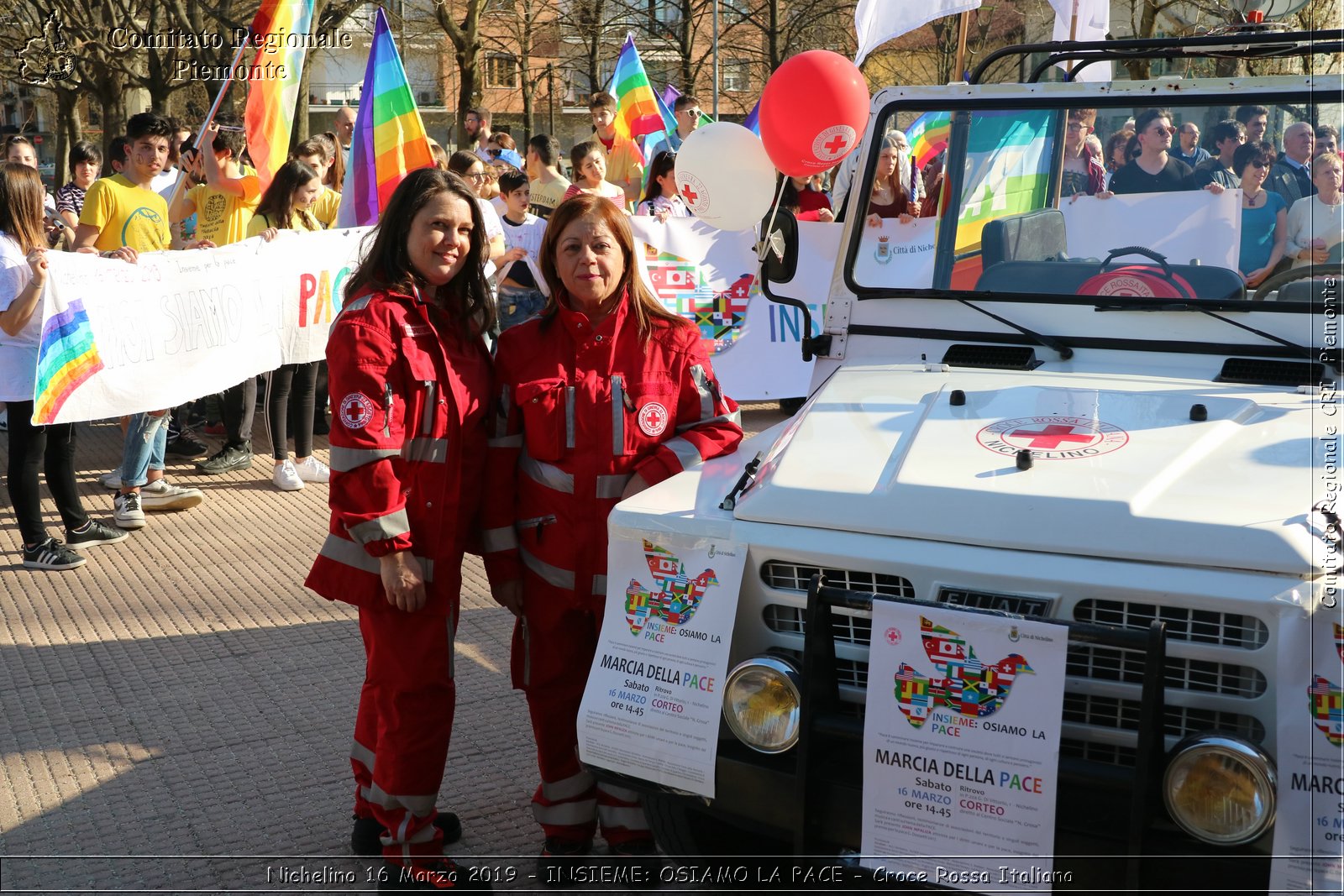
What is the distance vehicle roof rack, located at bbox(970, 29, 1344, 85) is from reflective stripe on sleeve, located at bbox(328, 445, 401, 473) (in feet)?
7.42

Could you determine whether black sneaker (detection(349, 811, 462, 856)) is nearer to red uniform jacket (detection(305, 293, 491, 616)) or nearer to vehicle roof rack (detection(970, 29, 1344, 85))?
red uniform jacket (detection(305, 293, 491, 616))

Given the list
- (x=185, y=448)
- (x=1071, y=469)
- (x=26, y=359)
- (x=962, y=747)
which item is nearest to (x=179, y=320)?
(x=26, y=359)

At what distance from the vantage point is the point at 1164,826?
2.47 meters

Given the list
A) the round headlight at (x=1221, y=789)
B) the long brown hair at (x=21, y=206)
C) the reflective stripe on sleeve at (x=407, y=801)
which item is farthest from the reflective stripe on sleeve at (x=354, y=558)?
the long brown hair at (x=21, y=206)

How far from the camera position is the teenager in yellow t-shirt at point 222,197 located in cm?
836

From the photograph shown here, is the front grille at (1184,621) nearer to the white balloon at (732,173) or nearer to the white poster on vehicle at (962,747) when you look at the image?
the white poster on vehicle at (962,747)

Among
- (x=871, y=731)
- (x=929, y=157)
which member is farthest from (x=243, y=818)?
(x=929, y=157)

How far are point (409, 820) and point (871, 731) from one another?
1.45m

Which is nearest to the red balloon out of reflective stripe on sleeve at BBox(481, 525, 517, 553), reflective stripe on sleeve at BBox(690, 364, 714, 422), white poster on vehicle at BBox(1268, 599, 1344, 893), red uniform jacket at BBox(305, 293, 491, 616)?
reflective stripe on sleeve at BBox(690, 364, 714, 422)

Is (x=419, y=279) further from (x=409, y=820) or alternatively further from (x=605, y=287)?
(x=409, y=820)

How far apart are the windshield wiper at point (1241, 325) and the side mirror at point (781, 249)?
3.23ft

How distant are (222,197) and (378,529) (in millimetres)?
5913

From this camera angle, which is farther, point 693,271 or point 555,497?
point 693,271

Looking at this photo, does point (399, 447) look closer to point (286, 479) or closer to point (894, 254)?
point (894, 254)
